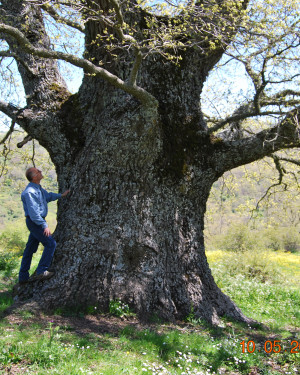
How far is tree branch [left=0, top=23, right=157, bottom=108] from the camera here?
498 cm

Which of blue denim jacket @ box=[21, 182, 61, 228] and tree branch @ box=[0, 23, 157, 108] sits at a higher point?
tree branch @ box=[0, 23, 157, 108]

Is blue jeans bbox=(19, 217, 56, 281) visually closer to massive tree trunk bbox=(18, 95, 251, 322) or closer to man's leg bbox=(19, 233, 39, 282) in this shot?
man's leg bbox=(19, 233, 39, 282)

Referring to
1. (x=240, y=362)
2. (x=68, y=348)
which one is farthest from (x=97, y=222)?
(x=240, y=362)

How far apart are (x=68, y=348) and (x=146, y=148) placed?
11.6 feet

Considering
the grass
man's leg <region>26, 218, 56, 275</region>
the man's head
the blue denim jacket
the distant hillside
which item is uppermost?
the distant hillside

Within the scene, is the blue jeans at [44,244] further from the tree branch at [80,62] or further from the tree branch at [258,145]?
the tree branch at [258,145]

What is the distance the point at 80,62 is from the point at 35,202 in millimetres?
2464

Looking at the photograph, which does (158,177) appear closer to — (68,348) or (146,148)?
(146,148)

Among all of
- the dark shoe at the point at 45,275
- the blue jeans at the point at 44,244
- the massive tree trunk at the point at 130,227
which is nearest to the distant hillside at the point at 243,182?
the massive tree trunk at the point at 130,227

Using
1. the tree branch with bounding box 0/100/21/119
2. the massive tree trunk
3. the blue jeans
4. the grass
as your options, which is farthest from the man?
the tree branch with bounding box 0/100/21/119

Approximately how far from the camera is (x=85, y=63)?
17.7 feet
